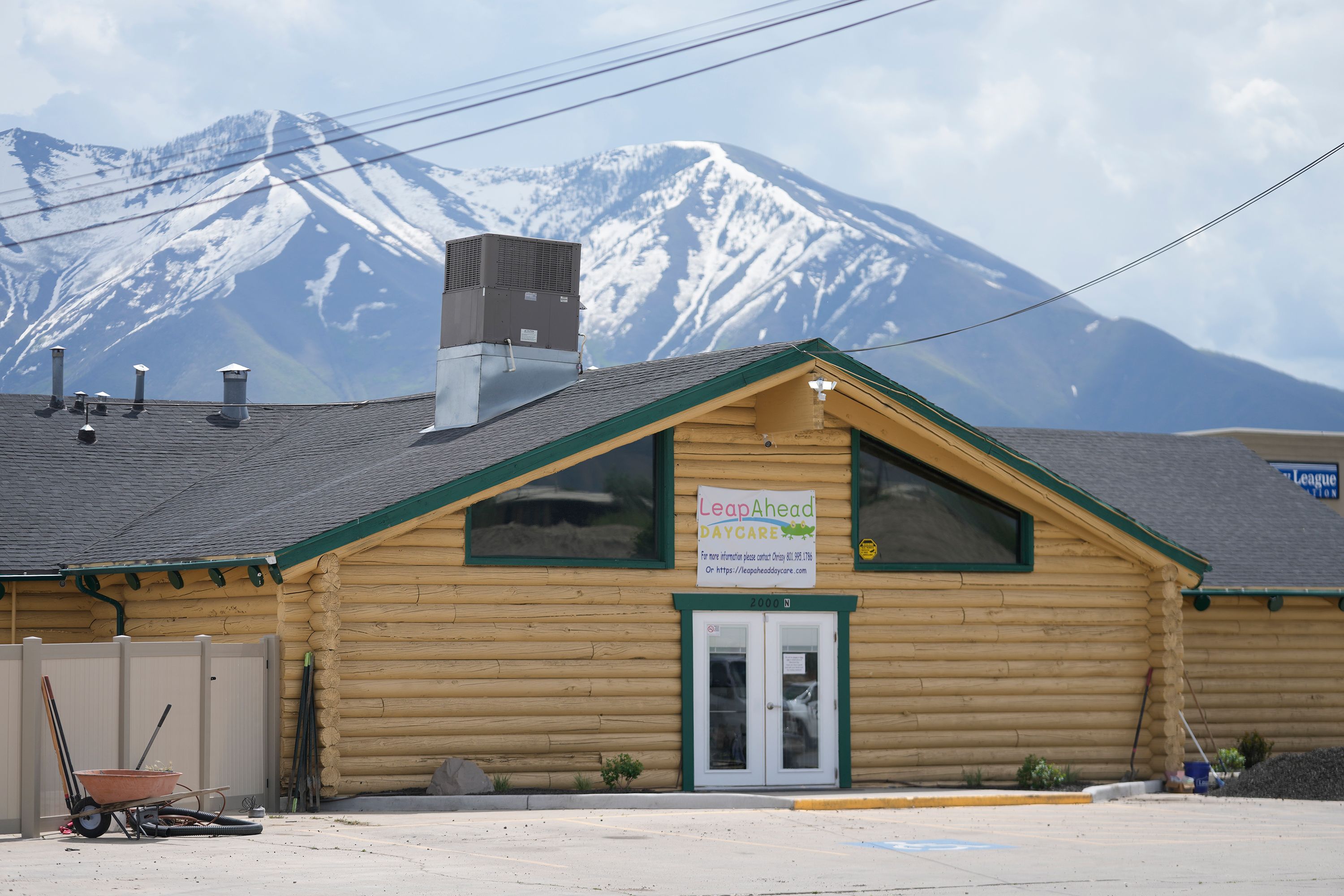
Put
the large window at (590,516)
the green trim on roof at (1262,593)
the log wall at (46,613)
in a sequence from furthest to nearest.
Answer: the green trim on roof at (1262,593)
the log wall at (46,613)
the large window at (590,516)

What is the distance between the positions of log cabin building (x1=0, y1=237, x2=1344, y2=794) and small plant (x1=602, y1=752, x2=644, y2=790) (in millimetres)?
334

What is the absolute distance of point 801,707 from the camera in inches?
760

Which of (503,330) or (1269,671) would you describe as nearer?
(503,330)

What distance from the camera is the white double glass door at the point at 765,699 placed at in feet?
61.7

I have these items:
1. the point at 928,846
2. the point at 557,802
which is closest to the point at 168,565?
the point at 557,802

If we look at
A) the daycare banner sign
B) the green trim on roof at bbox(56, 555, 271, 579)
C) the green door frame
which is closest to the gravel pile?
the green door frame

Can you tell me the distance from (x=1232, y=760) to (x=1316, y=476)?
55.6 ft

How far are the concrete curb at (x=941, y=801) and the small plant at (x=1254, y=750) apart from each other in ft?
16.4

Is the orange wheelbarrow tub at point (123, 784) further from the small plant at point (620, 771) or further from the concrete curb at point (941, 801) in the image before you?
the concrete curb at point (941, 801)

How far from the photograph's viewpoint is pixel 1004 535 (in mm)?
20781

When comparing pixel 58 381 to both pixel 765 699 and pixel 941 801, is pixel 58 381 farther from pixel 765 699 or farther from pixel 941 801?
pixel 941 801

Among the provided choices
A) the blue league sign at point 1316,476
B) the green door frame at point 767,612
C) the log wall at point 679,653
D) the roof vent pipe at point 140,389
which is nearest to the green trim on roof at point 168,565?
the log wall at point 679,653

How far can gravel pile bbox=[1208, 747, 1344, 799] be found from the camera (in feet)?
63.7

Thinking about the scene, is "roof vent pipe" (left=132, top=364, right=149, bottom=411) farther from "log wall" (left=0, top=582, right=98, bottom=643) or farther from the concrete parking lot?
the concrete parking lot
